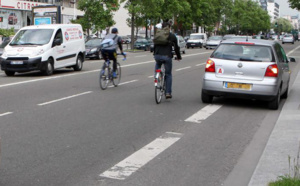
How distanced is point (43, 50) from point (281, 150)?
13010mm

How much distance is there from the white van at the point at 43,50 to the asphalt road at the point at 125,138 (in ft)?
16.8

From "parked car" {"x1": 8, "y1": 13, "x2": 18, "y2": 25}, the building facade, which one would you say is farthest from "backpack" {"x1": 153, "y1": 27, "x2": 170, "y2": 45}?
"parked car" {"x1": 8, "y1": 13, "x2": 18, "y2": 25}

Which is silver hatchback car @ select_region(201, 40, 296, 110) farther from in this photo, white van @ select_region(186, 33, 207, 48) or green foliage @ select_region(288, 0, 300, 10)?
white van @ select_region(186, 33, 207, 48)

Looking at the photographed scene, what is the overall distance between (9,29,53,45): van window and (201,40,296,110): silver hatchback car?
9429 millimetres

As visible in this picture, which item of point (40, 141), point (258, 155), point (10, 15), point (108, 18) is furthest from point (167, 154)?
point (10, 15)

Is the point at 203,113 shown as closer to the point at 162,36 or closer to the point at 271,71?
→ the point at 271,71

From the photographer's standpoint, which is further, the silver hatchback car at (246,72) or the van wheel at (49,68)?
the van wheel at (49,68)

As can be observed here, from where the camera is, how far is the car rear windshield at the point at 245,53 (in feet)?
35.1

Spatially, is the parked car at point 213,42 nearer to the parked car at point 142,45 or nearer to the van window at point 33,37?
the parked car at point 142,45

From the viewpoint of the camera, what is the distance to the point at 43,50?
59.4 feet

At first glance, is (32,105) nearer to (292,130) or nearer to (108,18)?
(292,130)

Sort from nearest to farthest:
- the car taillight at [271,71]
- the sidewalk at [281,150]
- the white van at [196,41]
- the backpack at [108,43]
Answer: the sidewalk at [281,150], the car taillight at [271,71], the backpack at [108,43], the white van at [196,41]

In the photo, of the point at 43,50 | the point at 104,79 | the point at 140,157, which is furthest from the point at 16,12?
the point at 140,157

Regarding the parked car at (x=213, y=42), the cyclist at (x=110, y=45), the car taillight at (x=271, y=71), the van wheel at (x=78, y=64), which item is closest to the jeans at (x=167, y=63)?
the car taillight at (x=271, y=71)
